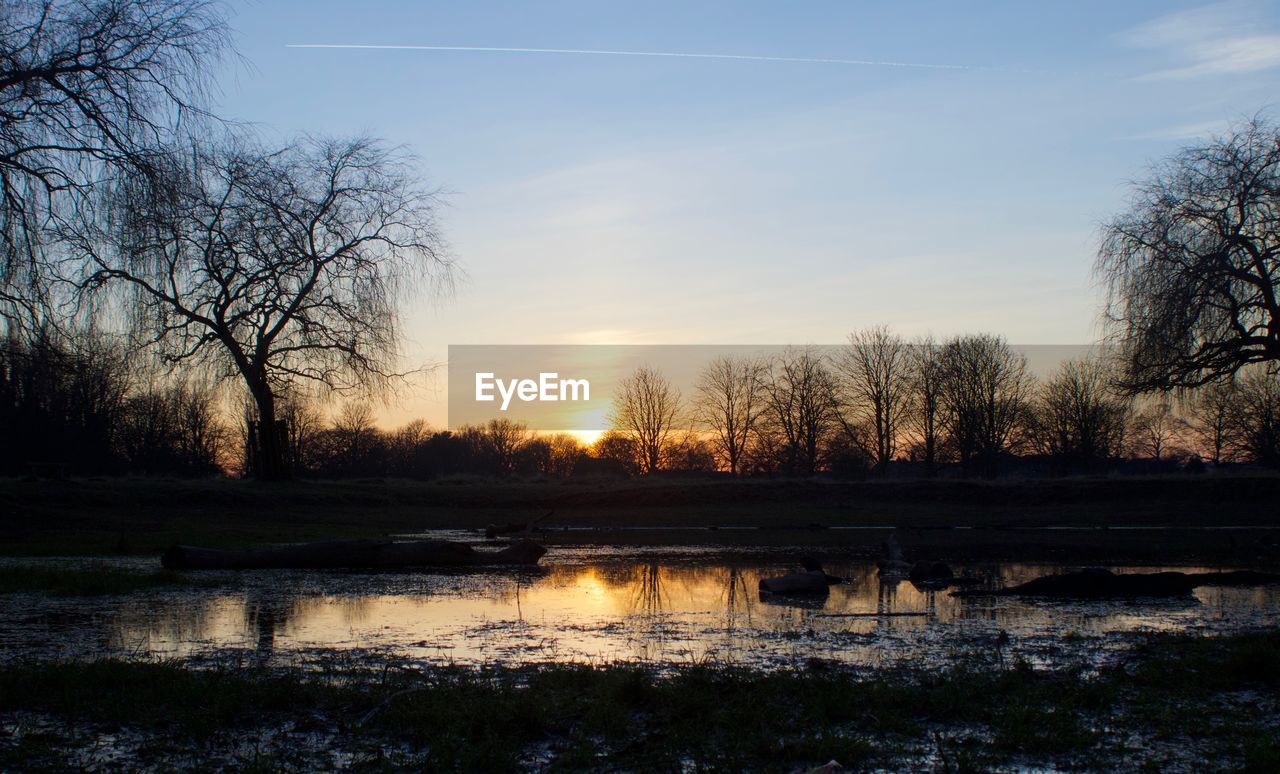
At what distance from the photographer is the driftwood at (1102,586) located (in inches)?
445

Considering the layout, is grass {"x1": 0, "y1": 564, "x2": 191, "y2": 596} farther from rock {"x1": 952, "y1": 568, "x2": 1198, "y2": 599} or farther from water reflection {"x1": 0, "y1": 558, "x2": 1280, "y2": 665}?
rock {"x1": 952, "y1": 568, "x2": 1198, "y2": 599}

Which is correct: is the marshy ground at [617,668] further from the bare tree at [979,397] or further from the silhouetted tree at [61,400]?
the bare tree at [979,397]

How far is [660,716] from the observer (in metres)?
5.40

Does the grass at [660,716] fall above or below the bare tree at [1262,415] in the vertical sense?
below

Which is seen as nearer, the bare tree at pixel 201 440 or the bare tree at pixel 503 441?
the bare tree at pixel 201 440

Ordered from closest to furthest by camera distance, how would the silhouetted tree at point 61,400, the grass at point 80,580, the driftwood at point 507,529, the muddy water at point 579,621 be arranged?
the muddy water at point 579,621, the grass at point 80,580, the silhouetted tree at point 61,400, the driftwood at point 507,529

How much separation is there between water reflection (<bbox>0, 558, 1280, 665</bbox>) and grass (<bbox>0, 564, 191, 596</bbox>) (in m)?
0.46

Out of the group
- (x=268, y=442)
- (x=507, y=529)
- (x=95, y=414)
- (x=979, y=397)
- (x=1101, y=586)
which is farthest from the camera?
(x=979, y=397)

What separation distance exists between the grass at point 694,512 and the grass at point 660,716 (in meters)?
11.4

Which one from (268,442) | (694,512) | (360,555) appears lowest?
(694,512)

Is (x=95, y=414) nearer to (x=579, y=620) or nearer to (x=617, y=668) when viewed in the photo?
(x=579, y=620)

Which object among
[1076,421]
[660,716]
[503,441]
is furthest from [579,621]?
[503,441]

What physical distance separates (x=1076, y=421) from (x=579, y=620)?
226 ft

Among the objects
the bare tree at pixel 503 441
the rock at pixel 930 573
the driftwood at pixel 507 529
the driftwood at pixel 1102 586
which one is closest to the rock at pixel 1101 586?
the driftwood at pixel 1102 586
